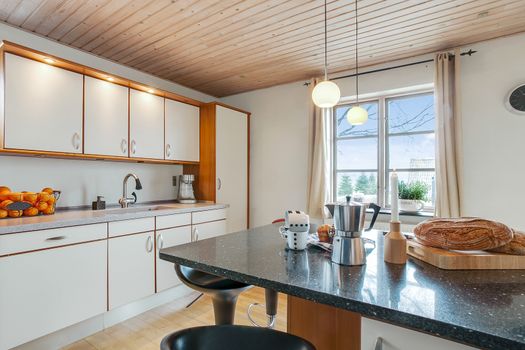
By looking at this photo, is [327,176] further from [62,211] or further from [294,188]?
[62,211]

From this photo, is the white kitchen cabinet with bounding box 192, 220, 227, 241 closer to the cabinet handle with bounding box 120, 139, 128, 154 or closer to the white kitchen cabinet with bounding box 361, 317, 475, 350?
the cabinet handle with bounding box 120, 139, 128, 154

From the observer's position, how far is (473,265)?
94cm

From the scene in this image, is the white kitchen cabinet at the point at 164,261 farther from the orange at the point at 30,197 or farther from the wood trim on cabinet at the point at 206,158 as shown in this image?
the orange at the point at 30,197

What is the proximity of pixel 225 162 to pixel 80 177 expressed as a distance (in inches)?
60.7

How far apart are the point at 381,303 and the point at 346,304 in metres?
0.08

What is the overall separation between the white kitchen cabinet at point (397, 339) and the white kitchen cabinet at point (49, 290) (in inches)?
80.9

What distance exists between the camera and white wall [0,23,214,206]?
2.31m

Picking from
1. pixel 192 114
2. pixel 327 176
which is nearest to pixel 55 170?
pixel 192 114

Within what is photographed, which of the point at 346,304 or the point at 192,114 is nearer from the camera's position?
the point at 346,304

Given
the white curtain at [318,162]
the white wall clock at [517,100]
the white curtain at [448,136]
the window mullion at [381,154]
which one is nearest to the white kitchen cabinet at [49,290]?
the white curtain at [318,162]

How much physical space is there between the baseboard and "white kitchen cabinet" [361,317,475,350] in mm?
2232

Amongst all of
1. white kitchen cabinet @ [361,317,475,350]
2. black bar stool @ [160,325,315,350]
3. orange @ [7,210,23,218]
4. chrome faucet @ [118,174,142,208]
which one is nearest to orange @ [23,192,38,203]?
orange @ [7,210,23,218]

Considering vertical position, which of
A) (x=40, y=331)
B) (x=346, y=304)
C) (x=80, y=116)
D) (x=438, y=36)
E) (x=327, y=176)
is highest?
(x=438, y=36)

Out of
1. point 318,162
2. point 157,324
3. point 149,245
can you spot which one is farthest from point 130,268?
point 318,162
